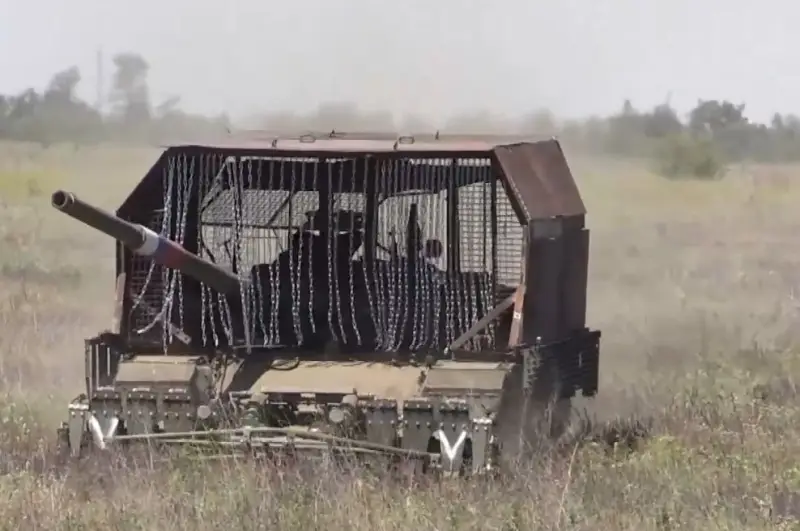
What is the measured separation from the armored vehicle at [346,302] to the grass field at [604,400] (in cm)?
51

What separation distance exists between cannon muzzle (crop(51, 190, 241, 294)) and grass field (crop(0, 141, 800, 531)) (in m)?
1.49

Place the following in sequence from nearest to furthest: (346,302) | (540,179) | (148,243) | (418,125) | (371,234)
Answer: (148,243)
(540,179)
(371,234)
(346,302)
(418,125)

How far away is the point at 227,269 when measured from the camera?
1268cm

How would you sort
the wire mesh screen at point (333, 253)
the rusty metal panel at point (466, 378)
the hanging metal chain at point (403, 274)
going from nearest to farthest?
the rusty metal panel at point (466, 378)
the wire mesh screen at point (333, 253)
the hanging metal chain at point (403, 274)

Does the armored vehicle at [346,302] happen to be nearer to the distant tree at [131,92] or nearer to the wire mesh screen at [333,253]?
the wire mesh screen at [333,253]

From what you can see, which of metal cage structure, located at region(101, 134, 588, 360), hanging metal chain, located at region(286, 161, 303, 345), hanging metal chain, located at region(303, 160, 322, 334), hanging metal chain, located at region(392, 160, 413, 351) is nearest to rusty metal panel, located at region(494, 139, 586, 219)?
metal cage structure, located at region(101, 134, 588, 360)

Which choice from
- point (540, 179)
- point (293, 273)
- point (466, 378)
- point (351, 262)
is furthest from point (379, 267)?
point (466, 378)

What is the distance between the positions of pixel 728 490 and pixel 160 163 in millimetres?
4396

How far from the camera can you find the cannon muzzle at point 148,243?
36.0 ft

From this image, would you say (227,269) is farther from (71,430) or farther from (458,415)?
(458,415)

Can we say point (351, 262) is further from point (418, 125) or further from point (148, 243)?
point (418, 125)

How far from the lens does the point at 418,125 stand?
21.9 meters

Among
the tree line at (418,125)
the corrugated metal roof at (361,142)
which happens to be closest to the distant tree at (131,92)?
the tree line at (418,125)

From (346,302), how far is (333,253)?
0.38 m
